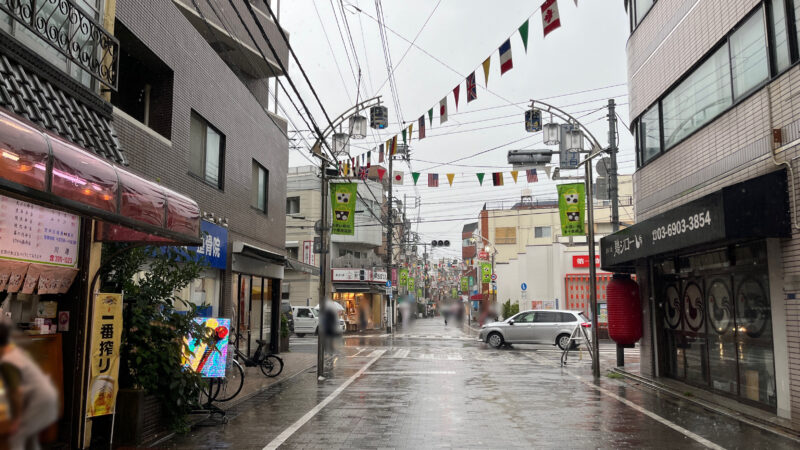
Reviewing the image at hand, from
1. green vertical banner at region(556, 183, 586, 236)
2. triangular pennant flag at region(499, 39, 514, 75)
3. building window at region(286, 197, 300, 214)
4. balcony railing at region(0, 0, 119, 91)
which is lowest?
green vertical banner at region(556, 183, 586, 236)

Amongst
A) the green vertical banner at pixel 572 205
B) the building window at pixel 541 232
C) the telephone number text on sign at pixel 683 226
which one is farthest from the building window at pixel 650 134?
the building window at pixel 541 232

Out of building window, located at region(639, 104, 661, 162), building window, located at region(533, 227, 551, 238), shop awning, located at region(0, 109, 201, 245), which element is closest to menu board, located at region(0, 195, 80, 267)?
shop awning, located at region(0, 109, 201, 245)

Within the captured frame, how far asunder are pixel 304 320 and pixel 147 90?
74.0 ft

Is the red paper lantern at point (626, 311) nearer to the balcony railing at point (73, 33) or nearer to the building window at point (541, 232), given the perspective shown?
the balcony railing at point (73, 33)

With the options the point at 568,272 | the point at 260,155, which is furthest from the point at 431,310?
the point at 260,155

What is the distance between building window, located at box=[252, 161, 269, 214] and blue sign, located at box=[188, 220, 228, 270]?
3.67 metres

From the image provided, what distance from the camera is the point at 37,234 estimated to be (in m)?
6.99

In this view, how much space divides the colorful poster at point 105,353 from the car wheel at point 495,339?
1988 cm

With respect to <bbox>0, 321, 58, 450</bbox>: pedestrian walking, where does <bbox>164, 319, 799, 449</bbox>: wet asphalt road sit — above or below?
below

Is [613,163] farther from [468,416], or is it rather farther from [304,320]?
[304,320]

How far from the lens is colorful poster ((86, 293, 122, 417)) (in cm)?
752

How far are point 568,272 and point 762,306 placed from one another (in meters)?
27.1

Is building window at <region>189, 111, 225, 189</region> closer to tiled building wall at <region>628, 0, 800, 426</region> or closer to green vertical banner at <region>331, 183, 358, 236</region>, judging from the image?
green vertical banner at <region>331, 183, 358, 236</region>

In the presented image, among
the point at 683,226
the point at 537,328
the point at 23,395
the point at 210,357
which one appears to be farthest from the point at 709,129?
the point at 537,328
